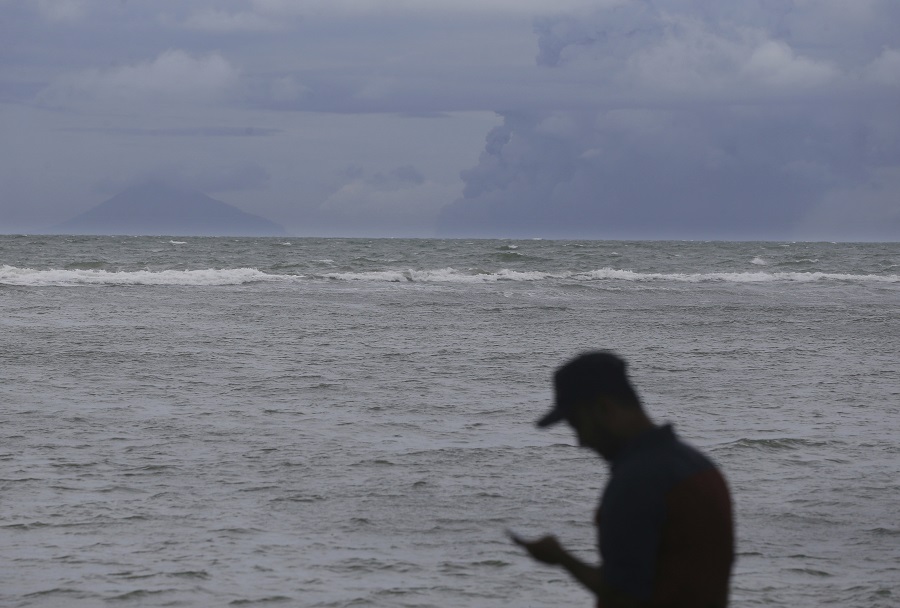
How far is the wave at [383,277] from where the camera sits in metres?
33.9

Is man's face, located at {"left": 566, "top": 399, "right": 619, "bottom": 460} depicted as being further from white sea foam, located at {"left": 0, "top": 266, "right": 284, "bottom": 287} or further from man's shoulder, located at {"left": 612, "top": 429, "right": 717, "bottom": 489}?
white sea foam, located at {"left": 0, "top": 266, "right": 284, "bottom": 287}

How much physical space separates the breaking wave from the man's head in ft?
100

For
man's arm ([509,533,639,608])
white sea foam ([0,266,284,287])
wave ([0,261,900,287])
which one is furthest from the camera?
wave ([0,261,900,287])

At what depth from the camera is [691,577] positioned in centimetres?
270

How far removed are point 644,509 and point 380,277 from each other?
35.3m

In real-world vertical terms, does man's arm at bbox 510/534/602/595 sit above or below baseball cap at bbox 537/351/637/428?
below

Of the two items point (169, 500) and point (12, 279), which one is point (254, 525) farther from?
→ point (12, 279)

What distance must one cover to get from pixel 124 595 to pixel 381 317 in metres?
16.5

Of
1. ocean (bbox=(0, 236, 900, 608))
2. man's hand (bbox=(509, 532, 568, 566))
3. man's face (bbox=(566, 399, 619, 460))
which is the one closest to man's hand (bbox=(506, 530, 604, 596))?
man's hand (bbox=(509, 532, 568, 566))

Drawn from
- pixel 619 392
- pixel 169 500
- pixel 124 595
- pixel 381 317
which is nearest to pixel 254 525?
pixel 169 500

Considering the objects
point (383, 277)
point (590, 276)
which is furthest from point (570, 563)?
point (590, 276)

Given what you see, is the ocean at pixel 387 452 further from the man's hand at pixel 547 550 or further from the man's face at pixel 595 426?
the man's face at pixel 595 426

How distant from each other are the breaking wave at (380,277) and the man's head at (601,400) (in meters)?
30.6

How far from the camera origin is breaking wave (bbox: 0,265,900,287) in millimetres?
33906
